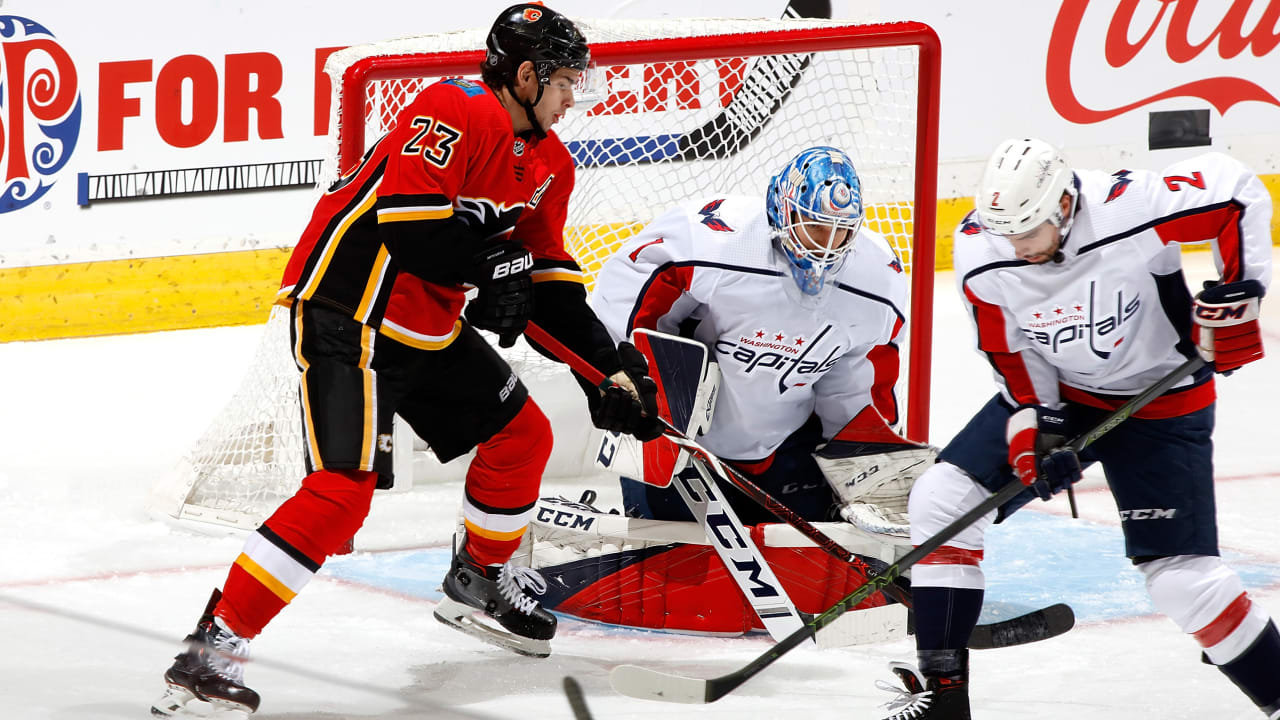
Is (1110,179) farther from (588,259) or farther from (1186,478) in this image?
(588,259)

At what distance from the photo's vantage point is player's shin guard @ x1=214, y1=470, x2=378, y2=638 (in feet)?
7.93

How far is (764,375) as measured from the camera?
10.2 ft

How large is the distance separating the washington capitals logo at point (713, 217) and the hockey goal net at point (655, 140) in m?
0.40

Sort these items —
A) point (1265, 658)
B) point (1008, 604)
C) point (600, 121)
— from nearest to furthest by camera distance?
point (1265, 658), point (1008, 604), point (600, 121)

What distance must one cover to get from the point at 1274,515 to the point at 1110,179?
159cm

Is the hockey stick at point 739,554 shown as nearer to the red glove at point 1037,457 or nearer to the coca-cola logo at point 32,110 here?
the red glove at point 1037,457

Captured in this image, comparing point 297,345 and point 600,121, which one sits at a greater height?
point 600,121

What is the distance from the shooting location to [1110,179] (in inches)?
99.2

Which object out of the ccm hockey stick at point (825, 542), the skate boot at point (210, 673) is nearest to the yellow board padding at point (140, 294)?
the ccm hockey stick at point (825, 542)

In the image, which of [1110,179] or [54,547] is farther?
[54,547]

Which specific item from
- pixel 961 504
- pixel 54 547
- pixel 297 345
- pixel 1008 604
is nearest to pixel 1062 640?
pixel 1008 604

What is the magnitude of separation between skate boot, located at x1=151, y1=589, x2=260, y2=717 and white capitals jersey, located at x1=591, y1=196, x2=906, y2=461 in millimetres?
1065

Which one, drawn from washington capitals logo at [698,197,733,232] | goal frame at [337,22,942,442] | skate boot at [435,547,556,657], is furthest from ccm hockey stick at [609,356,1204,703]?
goal frame at [337,22,942,442]

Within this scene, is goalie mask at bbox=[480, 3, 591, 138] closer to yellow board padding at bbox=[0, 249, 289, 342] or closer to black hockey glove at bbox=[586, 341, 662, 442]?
black hockey glove at bbox=[586, 341, 662, 442]
